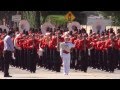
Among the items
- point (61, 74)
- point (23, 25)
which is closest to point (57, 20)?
point (23, 25)

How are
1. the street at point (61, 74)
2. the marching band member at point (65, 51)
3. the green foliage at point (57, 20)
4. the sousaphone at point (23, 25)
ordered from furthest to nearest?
1. the green foliage at point (57, 20)
2. the sousaphone at point (23, 25)
3. the marching band member at point (65, 51)
4. the street at point (61, 74)

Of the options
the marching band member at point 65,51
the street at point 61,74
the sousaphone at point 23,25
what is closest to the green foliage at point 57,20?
the sousaphone at point 23,25

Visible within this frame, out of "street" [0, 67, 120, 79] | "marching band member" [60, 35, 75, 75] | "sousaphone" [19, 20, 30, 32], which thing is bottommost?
"street" [0, 67, 120, 79]

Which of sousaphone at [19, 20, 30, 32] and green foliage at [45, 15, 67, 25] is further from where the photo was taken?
green foliage at [45, 15, 67, 25]

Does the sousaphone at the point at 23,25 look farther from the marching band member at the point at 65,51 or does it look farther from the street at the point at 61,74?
the marching band member at the point at 65,51

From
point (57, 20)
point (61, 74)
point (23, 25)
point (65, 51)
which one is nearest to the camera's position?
point (65, 51)

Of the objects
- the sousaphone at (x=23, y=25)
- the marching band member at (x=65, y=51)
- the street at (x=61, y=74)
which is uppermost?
the sousaphone at (x=23, y=25)

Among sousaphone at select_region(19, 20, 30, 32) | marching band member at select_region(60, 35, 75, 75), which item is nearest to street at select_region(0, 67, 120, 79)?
marching band member at select_region(60, 35, 75, 75)

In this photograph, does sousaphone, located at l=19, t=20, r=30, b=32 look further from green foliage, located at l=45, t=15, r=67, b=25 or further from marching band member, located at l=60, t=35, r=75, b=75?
green foliage, located at l=45, t=15, r=67, b=25

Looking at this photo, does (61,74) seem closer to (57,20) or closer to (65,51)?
(65,51)

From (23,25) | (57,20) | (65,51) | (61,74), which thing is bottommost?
(61,74)
